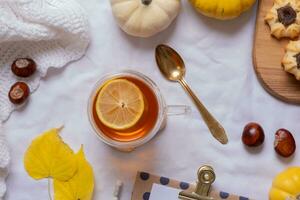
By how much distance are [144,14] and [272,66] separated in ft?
0.62

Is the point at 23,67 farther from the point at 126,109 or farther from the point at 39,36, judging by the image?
the point at 126,109

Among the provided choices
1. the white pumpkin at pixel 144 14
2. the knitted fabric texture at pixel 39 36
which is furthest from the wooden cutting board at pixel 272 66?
the knitted fabric texture at pixel 39 36

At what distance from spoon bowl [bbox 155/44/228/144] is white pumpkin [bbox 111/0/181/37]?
0.04 m

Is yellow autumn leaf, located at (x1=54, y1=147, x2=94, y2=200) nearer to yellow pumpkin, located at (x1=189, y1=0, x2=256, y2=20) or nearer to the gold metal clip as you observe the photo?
the gold metal clip

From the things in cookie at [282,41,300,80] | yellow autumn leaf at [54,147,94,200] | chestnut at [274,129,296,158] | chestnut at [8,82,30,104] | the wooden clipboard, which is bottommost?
yellow autumn leaf at [54,147,94,200]

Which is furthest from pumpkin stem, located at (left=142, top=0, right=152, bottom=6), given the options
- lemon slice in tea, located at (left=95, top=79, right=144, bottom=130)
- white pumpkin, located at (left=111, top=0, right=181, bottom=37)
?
lemon slice in tea, located at (left=95, top=79, right=144, bottom=130)

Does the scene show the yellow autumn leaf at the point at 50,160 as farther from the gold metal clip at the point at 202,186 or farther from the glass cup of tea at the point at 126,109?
the gold metal clip at the point at 202,186

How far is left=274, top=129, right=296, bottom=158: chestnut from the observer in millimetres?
857

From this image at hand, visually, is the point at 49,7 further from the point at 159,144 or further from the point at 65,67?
the point at 159,144

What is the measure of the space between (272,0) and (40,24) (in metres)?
0.32

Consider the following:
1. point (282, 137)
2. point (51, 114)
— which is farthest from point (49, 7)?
point (282, 137)

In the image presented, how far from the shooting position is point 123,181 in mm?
874

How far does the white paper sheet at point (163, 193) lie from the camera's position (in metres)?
0.86

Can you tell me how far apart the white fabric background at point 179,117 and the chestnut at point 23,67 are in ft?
0.10
